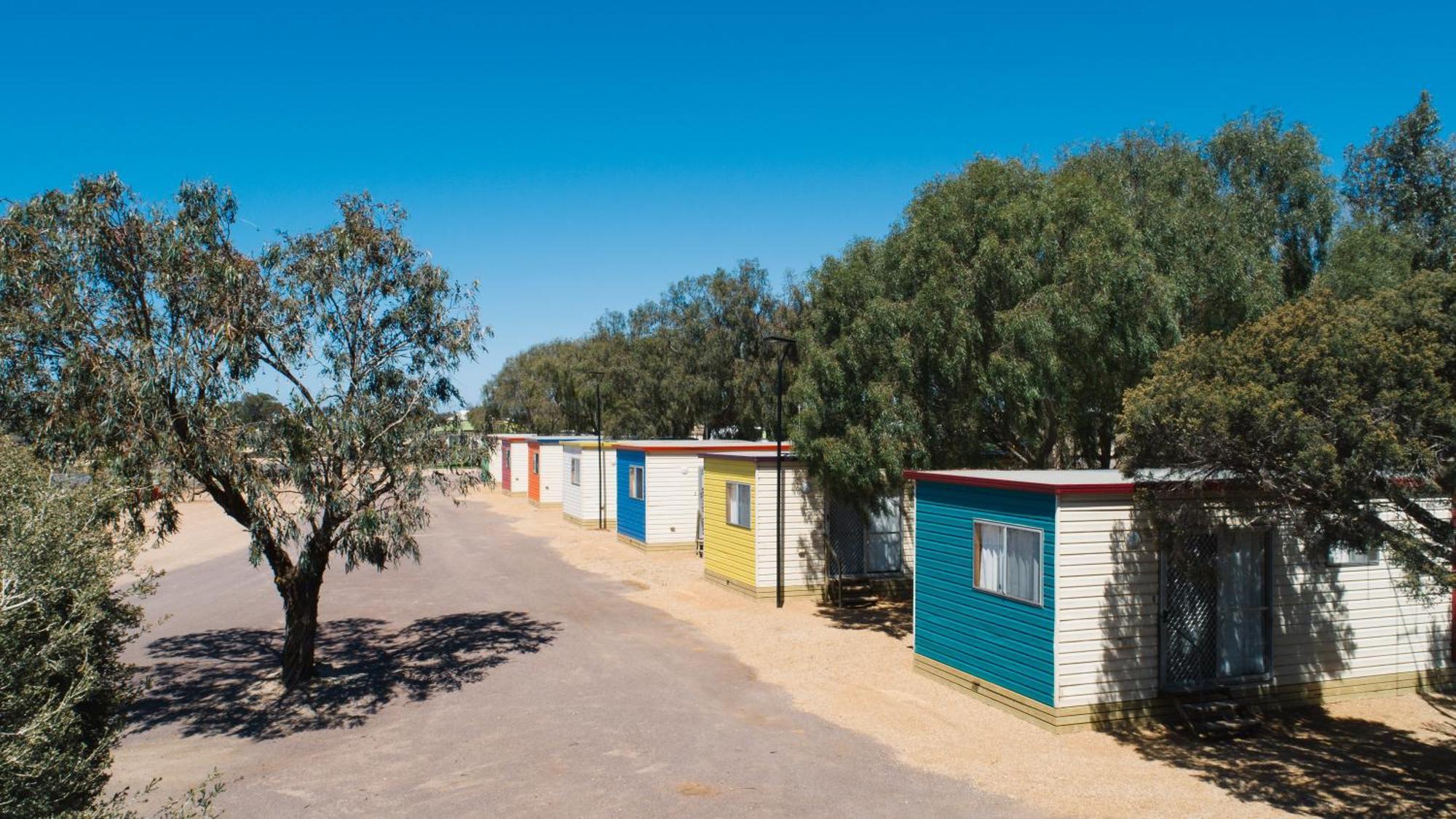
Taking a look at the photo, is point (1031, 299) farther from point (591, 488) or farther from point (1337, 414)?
point (591, 488)

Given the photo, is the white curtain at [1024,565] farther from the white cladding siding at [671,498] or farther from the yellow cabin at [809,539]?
the white cladding siding at [671,498]

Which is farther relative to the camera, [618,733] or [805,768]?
[618,733]

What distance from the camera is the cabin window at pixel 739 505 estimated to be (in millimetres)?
18391

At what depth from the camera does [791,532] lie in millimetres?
17922

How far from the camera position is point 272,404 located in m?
11.2

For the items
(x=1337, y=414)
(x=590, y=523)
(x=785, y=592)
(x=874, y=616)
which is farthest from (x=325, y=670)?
(x=590, y=523)

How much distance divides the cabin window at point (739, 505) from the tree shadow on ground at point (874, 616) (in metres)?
2.29

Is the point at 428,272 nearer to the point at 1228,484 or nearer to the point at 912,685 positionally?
the point at 912,685

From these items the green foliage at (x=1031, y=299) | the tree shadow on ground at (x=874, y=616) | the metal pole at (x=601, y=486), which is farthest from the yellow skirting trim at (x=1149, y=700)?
the metal pole at (x=601, y=486)

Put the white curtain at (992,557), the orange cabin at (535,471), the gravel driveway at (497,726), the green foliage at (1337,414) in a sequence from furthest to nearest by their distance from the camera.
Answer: the orange cabin at (535,471), the white curtain at (992,557), the gravel driveway at (497,726), the green foliage at (1337,414)

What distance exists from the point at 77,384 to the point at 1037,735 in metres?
11.1

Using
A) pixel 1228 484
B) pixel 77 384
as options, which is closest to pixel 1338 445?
pixel 1228 484

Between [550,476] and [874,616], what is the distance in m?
24.9

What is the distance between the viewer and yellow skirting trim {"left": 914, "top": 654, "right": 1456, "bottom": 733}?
987cm
